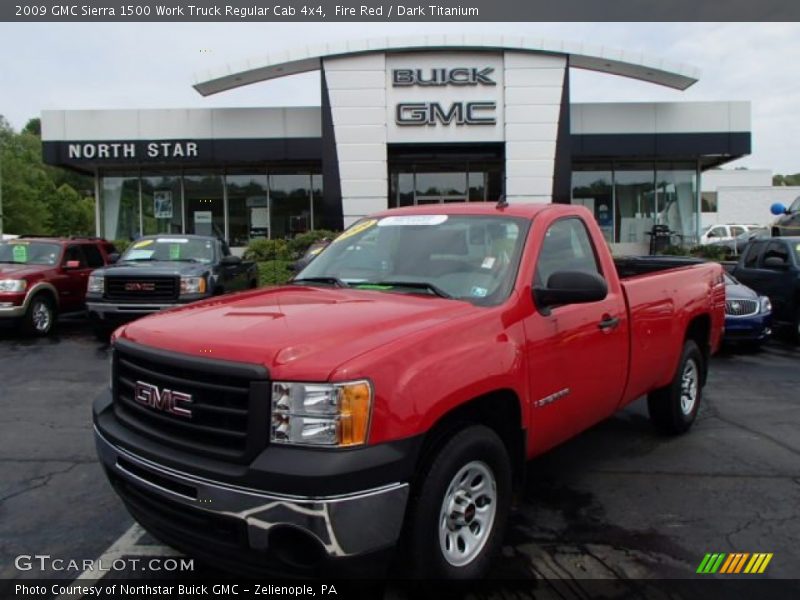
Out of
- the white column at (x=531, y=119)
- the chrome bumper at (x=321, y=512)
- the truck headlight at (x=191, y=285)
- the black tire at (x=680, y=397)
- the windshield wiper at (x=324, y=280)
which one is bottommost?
the black tire at (x=680, y=397)

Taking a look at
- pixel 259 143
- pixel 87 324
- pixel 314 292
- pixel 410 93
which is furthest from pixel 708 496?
pixel 259 143

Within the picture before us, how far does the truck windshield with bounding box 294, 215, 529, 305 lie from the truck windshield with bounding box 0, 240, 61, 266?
9.52 m

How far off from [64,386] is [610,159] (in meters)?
20.3

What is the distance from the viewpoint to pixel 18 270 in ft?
36.3

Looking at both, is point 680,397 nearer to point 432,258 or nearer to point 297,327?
point 432,258

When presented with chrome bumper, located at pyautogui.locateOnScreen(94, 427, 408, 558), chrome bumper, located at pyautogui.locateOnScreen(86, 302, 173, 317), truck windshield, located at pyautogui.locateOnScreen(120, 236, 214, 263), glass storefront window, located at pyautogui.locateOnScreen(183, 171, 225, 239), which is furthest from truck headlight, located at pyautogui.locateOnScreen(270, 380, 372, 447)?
glass storefront window, located at pyautogui.locateOnScreen(183, 171, 225, 239)

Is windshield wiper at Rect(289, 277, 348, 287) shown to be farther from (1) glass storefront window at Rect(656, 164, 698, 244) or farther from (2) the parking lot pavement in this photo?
(1) glass storefront window at Rect(656, 164, 698, 244)

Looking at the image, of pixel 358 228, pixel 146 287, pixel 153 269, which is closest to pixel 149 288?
pixel 146 287

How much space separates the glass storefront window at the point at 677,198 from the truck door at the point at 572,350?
2116 cm

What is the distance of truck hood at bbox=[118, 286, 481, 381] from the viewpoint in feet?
8.36

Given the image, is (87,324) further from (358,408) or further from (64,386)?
(358,408)

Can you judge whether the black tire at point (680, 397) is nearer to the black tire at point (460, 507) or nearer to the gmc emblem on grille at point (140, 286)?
the black tire at point (460, 507)

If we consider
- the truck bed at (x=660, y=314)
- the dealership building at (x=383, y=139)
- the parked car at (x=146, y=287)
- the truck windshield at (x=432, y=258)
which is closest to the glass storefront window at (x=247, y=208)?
the dealership building at (x=383, y=139)

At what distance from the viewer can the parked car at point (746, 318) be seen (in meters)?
9.88
